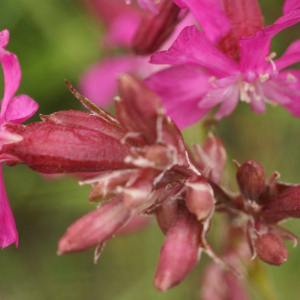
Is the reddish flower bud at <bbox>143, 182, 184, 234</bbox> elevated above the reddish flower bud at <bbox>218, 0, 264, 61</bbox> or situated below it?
below

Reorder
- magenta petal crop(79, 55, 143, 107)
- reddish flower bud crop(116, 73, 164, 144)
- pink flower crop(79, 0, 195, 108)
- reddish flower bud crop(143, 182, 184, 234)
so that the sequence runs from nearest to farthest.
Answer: reddish flower bud crop(116, 73, 164, 144)
reddish flower bud crop(143, 182, 184, 234)
pink flower crop(79, 0, 195, 108)
magenta petal crop(79, 55, 143, 107)

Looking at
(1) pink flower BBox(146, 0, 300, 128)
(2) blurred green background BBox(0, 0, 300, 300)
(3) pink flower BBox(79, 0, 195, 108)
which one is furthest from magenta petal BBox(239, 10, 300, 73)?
(2) blurred green background BBox(0, 0, 300, 300)

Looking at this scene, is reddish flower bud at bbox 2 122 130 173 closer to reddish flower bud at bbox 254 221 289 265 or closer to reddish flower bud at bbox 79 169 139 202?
reddish flower bud at bbox 79 169 139 202

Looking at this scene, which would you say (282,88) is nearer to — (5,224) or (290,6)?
(290,6)

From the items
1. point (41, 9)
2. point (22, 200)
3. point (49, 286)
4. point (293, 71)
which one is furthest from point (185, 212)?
point (41, 9)

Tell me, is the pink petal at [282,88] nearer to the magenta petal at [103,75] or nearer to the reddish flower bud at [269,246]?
the reddish flower bud at [269,246]

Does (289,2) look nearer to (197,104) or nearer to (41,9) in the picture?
(197,104)

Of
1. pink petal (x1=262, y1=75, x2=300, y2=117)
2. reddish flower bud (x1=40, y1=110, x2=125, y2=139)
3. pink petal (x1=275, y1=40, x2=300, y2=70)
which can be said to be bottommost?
pink petal (x1=262, y1=75, x2=300, y2=117)

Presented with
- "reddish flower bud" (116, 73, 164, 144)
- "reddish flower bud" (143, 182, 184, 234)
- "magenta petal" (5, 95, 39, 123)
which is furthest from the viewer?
"magenta petal" (5, 95, 39, 123)
